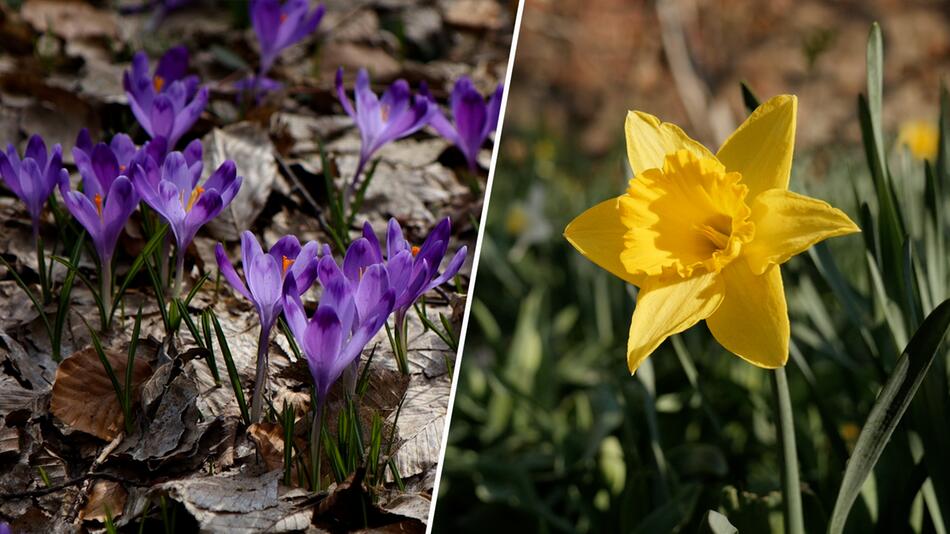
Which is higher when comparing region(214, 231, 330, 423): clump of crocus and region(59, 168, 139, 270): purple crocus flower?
region(59, 168, 139, 270): purple crocus flower

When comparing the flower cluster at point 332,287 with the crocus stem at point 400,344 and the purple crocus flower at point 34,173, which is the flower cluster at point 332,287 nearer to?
the crocus stem at point 400,344

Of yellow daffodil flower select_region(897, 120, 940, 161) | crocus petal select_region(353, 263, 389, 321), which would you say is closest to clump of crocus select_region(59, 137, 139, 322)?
crocus petal select_region(353, 263, 389, 321)

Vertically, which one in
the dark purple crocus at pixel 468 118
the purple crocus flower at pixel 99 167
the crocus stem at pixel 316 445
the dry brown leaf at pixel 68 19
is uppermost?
the dry brown leaf at pixel 68 19

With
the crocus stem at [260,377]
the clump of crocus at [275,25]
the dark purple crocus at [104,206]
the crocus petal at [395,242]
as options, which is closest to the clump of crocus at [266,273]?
the crocus stem at [260,377]

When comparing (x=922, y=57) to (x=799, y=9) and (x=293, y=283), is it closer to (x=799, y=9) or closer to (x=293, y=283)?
(x=799, y=9)

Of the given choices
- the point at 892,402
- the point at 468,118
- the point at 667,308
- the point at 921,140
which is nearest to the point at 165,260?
the point at 468,118

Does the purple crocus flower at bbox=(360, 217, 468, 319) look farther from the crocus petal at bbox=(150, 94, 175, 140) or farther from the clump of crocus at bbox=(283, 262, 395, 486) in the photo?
the crocus petal at bbox=(150, 94, 175, 140)

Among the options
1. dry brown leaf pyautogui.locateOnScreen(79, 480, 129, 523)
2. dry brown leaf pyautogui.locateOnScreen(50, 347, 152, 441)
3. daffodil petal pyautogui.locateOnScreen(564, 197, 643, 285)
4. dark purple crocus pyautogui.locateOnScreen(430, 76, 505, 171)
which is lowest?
dry brown leaf pyautogui.locateOnScreen(79, 480, 129, 523)
